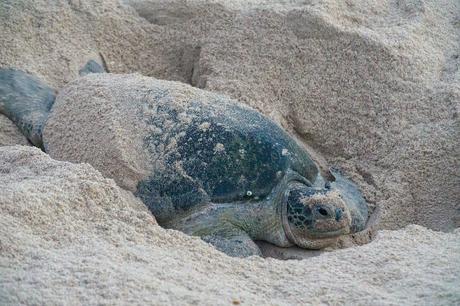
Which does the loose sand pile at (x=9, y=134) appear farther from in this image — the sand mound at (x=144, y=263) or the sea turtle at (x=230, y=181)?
the sand mound at (x=144, y=263)

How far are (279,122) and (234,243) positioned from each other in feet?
2.58

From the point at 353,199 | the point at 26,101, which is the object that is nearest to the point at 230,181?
the point at 353,199

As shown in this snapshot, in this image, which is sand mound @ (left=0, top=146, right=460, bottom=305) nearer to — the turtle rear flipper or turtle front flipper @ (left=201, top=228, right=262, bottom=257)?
turtle front flipper @ (left=201, top=228, right=262, bottom=257)

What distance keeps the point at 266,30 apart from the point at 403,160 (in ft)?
2.93

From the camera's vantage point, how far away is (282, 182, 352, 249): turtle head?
102 inches

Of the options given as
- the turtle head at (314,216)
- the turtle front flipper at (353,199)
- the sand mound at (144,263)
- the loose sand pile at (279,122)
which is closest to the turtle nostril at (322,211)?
the turtle head at (314,216)

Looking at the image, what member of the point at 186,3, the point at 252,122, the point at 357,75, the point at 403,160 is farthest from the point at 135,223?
the point at 186,3

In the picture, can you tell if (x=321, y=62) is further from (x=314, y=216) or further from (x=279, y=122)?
(x=314, y=216)

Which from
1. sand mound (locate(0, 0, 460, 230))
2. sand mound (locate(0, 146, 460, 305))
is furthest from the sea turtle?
sand mound (locate(0, 146, 460, 305))

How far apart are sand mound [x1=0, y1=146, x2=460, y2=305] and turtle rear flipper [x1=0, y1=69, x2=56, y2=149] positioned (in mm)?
752

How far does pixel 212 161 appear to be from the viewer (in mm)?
2574

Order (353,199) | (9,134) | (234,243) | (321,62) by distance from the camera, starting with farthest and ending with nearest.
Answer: (321,62) → (9,134) → (353,199) → (234,243)

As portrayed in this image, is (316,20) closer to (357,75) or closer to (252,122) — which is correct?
(357,75)

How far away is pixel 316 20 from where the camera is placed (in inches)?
129
